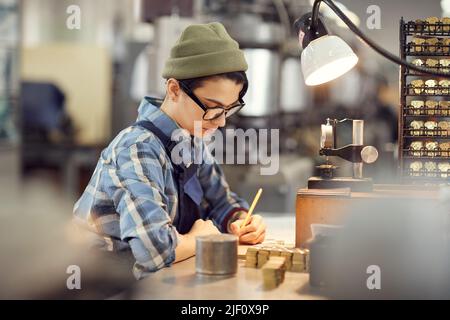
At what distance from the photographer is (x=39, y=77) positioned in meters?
7.71

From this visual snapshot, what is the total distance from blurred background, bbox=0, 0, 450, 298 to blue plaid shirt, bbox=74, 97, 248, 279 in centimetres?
180

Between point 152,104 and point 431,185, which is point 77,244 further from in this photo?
point 431,185

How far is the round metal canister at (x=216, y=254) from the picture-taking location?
1666 millimetres

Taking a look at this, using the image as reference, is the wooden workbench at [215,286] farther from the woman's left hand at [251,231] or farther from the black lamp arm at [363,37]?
the black lamp arm at [363,37]

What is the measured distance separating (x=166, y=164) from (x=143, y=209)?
0.79 ft

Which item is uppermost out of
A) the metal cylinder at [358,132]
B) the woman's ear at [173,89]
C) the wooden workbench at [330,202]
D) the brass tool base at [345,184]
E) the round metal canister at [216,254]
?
the woman's ear at [173,89]

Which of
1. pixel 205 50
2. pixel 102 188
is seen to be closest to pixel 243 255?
pixel 102 188

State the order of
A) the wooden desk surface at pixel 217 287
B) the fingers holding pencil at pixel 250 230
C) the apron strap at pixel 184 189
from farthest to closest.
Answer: the fingers holding pencil at pixel 250 230 < the apron strap at pixel 184 189 < the wooden desk surface at pixel 217 287

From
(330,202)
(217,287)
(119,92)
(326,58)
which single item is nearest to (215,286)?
(217,287)

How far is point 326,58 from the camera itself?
1.86 metres

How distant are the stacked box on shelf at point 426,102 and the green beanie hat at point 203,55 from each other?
1.84 feet

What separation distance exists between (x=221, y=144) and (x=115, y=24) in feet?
15.0

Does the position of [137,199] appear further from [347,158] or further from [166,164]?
[347,158]

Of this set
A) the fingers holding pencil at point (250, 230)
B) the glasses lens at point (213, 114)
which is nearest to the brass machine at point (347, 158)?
the fingers holding pencil at point (250, 230)
